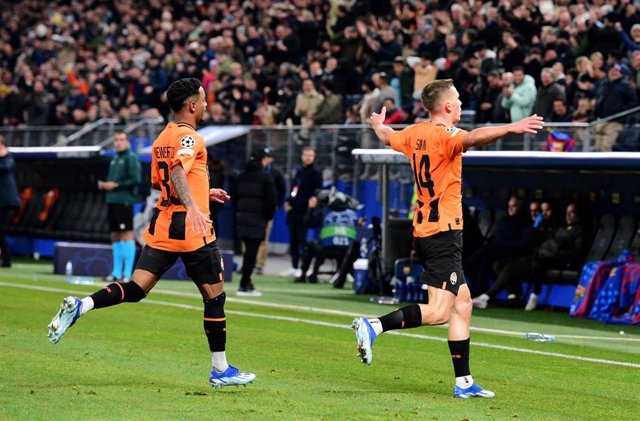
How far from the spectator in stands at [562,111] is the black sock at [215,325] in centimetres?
1191

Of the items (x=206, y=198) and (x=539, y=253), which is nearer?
(x=206, y=198)

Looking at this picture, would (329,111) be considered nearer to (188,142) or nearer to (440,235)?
(188,142)

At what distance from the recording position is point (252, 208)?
20.2 meters

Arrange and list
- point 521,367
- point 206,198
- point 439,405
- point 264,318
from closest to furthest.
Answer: point 439,405 < point 206,198 < point 521,367 < point 264,318

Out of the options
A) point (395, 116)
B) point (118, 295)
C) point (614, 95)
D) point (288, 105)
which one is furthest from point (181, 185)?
point (288, 105)

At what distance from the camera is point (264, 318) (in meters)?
15.7

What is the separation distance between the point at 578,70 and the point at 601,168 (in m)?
4.25

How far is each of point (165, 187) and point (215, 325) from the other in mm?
990

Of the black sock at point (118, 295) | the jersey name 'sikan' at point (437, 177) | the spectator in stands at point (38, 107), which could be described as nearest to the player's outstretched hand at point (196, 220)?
the black sock at point (118, 295)

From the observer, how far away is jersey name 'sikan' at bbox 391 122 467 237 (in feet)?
30.6

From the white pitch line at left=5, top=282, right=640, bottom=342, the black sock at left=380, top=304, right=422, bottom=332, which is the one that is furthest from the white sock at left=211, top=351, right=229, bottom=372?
the white pitch line at left=5, top=282, right=640, bottom=342

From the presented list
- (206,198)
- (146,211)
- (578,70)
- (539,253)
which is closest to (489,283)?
(539,253)

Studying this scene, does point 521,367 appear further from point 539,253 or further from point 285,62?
point 285,62

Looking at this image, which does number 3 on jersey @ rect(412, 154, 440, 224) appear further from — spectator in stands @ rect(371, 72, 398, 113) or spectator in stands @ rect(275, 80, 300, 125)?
spectator in stands @ rect(275, 80, 300, 125)
